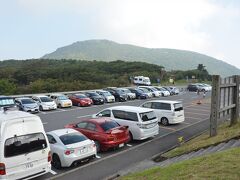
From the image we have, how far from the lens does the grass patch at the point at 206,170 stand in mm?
7254

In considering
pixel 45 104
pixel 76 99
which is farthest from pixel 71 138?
pixel 76 99

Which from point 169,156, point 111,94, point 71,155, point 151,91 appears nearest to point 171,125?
point 169,156

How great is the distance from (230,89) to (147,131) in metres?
5.43

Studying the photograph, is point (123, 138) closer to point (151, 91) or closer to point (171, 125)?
point (171, 125)

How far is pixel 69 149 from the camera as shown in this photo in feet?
38.6

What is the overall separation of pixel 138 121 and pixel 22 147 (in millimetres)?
7621

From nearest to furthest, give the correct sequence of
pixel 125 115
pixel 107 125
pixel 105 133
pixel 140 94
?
1. pixel 105 133
2. pixel 107 125
3. pixel 125 115
4. pixel 140 94

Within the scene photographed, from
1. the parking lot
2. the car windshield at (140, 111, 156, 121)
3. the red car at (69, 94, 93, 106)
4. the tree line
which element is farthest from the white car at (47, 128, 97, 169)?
the tree line

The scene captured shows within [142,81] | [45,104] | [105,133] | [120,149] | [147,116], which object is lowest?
[120,149]

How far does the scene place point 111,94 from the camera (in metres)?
38.5

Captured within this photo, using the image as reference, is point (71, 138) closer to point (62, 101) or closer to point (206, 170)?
point (206, 170)

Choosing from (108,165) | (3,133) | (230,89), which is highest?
(230,89)

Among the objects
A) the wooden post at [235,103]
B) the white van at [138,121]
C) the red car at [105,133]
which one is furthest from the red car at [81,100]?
the wooden post at [235,103]

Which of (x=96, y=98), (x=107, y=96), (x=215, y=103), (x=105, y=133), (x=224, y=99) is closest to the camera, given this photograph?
(x=105, y=133)
